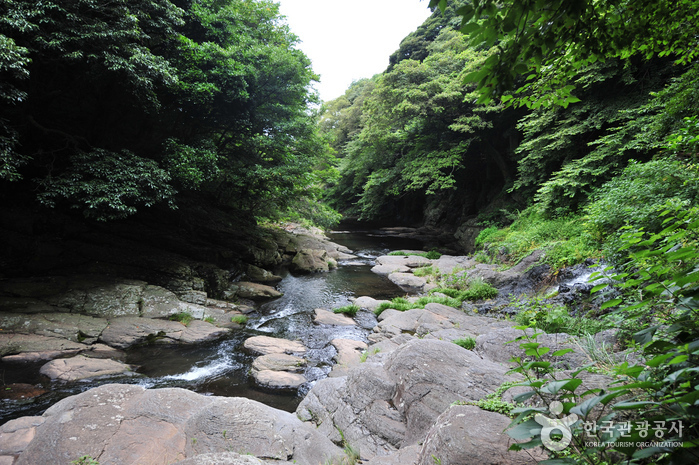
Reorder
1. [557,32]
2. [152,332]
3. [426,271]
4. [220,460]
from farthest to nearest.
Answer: [426,271] < [152,332] < [220,460] < [557,32]

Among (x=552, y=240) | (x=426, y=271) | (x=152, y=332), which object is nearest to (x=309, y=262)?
(x=426, y=271)

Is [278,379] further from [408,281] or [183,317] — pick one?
[408,281]

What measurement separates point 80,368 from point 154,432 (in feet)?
10.8

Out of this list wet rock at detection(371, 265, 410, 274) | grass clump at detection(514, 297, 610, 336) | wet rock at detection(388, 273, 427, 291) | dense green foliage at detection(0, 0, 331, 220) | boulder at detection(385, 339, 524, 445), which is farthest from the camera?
wet rock at detection(371, 265, 410, 274)

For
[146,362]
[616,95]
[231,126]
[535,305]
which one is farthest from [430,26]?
[146,362]

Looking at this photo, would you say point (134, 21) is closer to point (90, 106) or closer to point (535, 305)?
point (90, 106)

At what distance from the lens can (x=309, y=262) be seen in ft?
45.4

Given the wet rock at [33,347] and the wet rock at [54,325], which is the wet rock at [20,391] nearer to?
the wet rock at [33,347]

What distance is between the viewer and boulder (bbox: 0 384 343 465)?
2.86 meters

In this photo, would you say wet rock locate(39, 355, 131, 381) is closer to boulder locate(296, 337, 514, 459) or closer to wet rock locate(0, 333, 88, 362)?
wet rock locate(0, 333, 88, 362)

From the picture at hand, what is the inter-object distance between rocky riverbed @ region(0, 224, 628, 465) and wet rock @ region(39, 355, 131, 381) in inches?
0.7

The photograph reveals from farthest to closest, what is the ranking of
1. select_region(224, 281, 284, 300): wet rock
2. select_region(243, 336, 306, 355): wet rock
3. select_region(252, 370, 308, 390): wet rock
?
select_region(224, 281, 284, 300): wet rock, select_region(243, 336, 306, 355): wet rock, select_region(252, 370, 308, 390): wet rock

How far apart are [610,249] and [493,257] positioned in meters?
5.78

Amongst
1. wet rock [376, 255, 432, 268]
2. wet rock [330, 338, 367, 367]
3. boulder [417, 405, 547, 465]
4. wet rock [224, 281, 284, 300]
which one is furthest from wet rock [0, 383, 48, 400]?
wet rock [376, 255, 432, 268]
